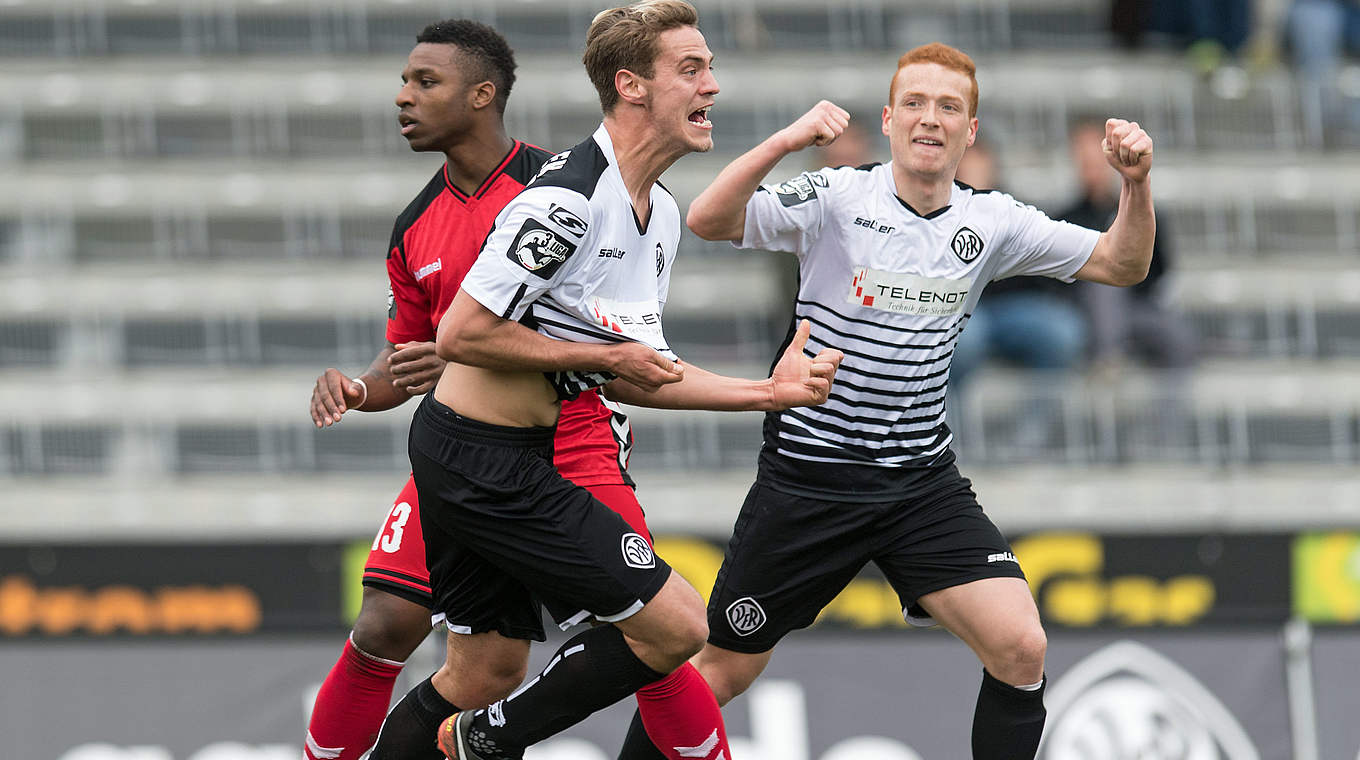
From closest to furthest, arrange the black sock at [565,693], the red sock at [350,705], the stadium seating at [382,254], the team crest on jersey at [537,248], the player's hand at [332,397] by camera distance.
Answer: the team crest on jersey at [537,248], the black sock at [565,693], the player's hand at [332,397], the red sock at [350,705], the stadium seating at [382,254]

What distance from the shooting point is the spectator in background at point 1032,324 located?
32.3 feet

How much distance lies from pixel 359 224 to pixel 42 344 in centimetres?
211

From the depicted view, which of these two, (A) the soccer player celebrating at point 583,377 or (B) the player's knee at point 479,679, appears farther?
(B) the player's knee at point 479,679

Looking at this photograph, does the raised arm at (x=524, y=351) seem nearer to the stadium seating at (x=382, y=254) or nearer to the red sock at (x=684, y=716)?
the red sock at (x=684, y=716)

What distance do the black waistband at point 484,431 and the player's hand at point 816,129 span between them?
3.30ft

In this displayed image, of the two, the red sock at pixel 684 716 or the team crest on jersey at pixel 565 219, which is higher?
the team crest on jersey at pixel 565 219

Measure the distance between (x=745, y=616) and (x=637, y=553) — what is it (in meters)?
0.81

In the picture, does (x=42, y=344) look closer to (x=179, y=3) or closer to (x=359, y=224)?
(x=359, y=224)

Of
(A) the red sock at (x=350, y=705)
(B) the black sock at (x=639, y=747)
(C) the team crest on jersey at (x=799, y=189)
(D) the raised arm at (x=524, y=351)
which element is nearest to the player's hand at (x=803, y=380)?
(D) the raised arm at (x=524, y=351)

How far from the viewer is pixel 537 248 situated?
177 inches

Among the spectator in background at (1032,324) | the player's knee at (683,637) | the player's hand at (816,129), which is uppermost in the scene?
the player's hand at (816,129)

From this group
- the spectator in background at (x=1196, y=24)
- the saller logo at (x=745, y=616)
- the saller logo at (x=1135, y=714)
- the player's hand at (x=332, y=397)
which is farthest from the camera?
the spectator in background at (x=1196, y=24)

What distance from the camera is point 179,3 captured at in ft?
42.0

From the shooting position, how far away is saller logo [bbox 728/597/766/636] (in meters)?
5.39
